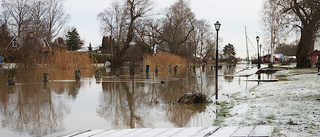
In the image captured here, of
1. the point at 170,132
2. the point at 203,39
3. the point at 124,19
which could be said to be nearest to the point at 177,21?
the point at 124,19

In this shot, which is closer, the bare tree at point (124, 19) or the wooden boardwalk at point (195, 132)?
the wooden boardwalk at point (195, 132)

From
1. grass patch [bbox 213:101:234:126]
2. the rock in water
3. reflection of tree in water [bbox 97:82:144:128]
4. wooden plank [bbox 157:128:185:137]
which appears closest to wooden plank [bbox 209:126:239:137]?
wooden plank [bbox 157:128:185:137]

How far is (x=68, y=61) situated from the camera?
2862 centimetres

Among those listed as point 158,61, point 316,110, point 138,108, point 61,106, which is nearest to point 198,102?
point 138,108

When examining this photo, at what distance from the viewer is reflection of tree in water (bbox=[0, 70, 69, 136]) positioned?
637cm

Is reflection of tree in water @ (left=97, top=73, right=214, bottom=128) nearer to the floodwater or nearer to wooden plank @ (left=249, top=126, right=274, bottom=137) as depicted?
the floodwater

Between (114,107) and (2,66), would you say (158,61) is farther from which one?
(114,107)

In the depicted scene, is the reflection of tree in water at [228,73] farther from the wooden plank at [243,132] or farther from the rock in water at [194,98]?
the wooden plank at [243,132]

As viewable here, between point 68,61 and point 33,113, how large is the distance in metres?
21.5

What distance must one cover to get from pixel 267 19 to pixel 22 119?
5263 cm

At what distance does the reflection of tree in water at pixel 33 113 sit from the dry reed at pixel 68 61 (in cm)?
1759

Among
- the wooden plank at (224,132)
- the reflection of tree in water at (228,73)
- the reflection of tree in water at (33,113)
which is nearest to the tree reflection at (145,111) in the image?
the reflection of tree in water at (33,113)

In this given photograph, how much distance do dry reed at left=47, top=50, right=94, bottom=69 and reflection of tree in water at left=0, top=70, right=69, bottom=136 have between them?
57.7 feet

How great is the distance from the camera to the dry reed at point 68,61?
28.4m
